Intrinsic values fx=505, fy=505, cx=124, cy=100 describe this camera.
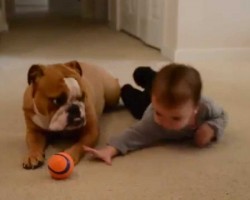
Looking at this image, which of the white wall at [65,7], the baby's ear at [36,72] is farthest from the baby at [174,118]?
the white wall at [65,7]

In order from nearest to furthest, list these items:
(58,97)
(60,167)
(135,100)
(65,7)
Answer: (60,167)
(58,97)
(135,100)
(65,7)

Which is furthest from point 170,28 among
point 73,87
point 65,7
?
point 65,7

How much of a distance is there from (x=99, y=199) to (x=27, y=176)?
0.21 metres

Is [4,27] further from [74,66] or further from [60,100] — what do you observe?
[60,100]

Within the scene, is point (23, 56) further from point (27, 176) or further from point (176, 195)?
point (176, 195)

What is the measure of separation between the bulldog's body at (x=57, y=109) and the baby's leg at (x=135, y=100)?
10.1 inches

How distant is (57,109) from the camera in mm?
1266

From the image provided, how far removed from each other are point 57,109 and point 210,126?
42 centimetres

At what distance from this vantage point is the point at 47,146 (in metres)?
1.38

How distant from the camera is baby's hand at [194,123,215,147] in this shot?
1.35m

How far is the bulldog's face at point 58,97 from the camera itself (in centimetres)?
125

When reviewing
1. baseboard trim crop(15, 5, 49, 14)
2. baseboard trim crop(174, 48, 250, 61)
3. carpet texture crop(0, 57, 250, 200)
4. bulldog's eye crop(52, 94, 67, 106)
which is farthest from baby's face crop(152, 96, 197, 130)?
baseboard trim crop(15, 5, 49, 14)

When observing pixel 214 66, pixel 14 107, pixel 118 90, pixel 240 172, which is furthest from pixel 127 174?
pixel 214 66

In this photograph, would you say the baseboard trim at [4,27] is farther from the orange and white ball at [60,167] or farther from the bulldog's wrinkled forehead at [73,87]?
the orange and white ball at [60,167]
